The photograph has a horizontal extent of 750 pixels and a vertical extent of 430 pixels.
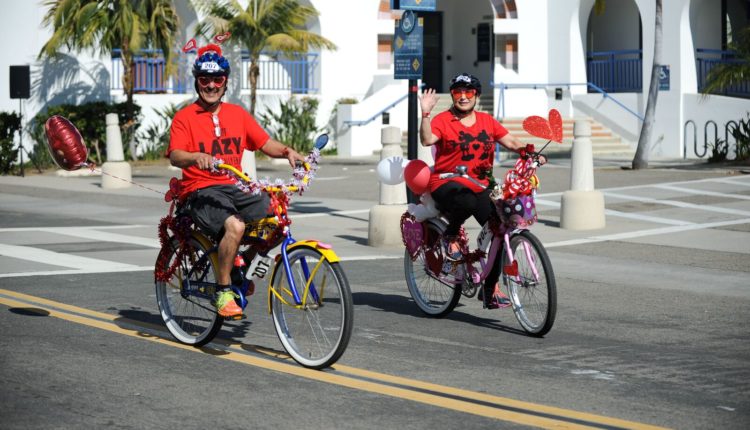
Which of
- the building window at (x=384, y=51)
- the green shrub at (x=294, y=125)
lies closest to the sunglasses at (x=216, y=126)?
the green shrub at (x=294, y=125)

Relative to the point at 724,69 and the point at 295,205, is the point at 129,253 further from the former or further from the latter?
the point at 724,69

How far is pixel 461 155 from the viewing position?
30.5 ft

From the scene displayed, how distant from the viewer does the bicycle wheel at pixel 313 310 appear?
725cm

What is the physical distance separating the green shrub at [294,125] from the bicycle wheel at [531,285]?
2431cm

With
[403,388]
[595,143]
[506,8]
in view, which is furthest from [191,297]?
[506,8]

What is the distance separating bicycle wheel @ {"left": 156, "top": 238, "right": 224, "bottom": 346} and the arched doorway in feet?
83.8

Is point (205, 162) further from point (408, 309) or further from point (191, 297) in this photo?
point (408, 309)

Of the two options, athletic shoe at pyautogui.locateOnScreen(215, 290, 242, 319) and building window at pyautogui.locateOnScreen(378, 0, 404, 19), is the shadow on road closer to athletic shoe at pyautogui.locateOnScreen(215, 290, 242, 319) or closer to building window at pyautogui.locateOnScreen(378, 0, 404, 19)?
athletic shoe at pyautogui.locateOnScreen(215, 290, 242, 319)

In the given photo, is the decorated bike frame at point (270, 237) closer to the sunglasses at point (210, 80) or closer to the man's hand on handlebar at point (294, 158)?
the man's hand on handlebar at point (294, 158)

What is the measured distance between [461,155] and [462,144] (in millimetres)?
85

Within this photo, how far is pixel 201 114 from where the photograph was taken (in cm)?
819

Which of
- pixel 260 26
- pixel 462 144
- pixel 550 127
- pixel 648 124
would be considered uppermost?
pixel 260 26

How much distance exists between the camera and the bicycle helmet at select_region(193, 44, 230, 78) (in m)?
8.10

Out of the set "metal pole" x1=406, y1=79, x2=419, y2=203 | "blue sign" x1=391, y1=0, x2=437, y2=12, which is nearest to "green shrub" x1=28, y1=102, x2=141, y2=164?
"metal pole" x1=406, y1=79, x2=419, y2=203
